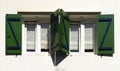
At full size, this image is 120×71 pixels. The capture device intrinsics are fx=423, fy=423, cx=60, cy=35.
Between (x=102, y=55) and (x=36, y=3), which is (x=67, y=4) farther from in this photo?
(x=102, y=55)

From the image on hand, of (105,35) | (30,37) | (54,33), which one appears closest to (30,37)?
(30,37)

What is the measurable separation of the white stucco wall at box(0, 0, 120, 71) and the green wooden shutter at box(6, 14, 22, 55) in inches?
9.1

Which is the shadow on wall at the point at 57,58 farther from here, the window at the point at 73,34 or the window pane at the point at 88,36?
the window pane at the point at 88,36

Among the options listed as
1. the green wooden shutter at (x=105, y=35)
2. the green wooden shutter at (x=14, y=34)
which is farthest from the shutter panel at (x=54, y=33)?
the green wooden shutter at (x=105, y=35)

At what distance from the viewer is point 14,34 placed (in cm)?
1212

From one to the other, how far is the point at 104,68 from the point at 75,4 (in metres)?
2.05

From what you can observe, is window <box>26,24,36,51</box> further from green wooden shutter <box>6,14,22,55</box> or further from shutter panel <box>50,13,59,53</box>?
shutter panel <box>50,13,59,53</box>

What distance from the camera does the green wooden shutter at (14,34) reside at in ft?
39.8

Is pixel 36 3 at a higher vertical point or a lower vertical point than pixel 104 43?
higher

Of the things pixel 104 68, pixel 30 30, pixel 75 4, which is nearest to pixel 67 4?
pixel 75 4

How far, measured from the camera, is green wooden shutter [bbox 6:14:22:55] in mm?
12133

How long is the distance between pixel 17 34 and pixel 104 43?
8.24 ft

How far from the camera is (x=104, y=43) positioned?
12.1 metres

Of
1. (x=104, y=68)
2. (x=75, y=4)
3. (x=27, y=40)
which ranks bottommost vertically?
(x=104, y=68)
